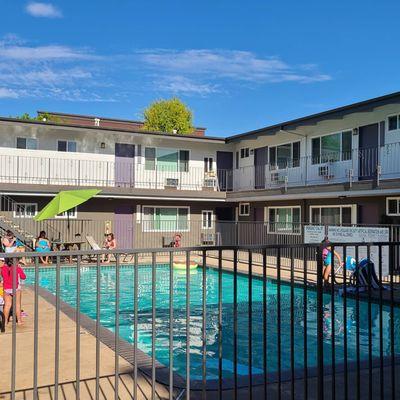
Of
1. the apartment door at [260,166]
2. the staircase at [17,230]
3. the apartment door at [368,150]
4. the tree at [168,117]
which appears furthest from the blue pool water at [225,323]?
the tree at [168,117]

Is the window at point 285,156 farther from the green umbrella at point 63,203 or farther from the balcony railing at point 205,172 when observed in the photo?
the green umbrella at point 63,203

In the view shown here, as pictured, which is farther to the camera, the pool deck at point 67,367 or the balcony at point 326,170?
the balcony at point 326,170

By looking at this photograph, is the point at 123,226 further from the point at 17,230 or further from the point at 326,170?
the point at 326,170

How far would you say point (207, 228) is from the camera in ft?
89.6

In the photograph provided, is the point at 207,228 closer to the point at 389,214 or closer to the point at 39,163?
the point at 39,163

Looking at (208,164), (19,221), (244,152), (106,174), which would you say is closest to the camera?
(19,221)

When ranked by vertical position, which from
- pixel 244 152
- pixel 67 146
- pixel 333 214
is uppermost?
pixel 244 152

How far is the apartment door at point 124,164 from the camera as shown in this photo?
82.2 ft

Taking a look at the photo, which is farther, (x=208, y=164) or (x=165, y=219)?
(x=208, y=164)

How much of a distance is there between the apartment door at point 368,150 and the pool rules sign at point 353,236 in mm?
3727

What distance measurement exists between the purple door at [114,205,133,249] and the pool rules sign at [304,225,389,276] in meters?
10.9

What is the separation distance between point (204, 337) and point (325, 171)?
18.2 meters

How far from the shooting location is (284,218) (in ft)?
79.0

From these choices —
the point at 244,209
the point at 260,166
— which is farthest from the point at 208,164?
the point at 260,166
